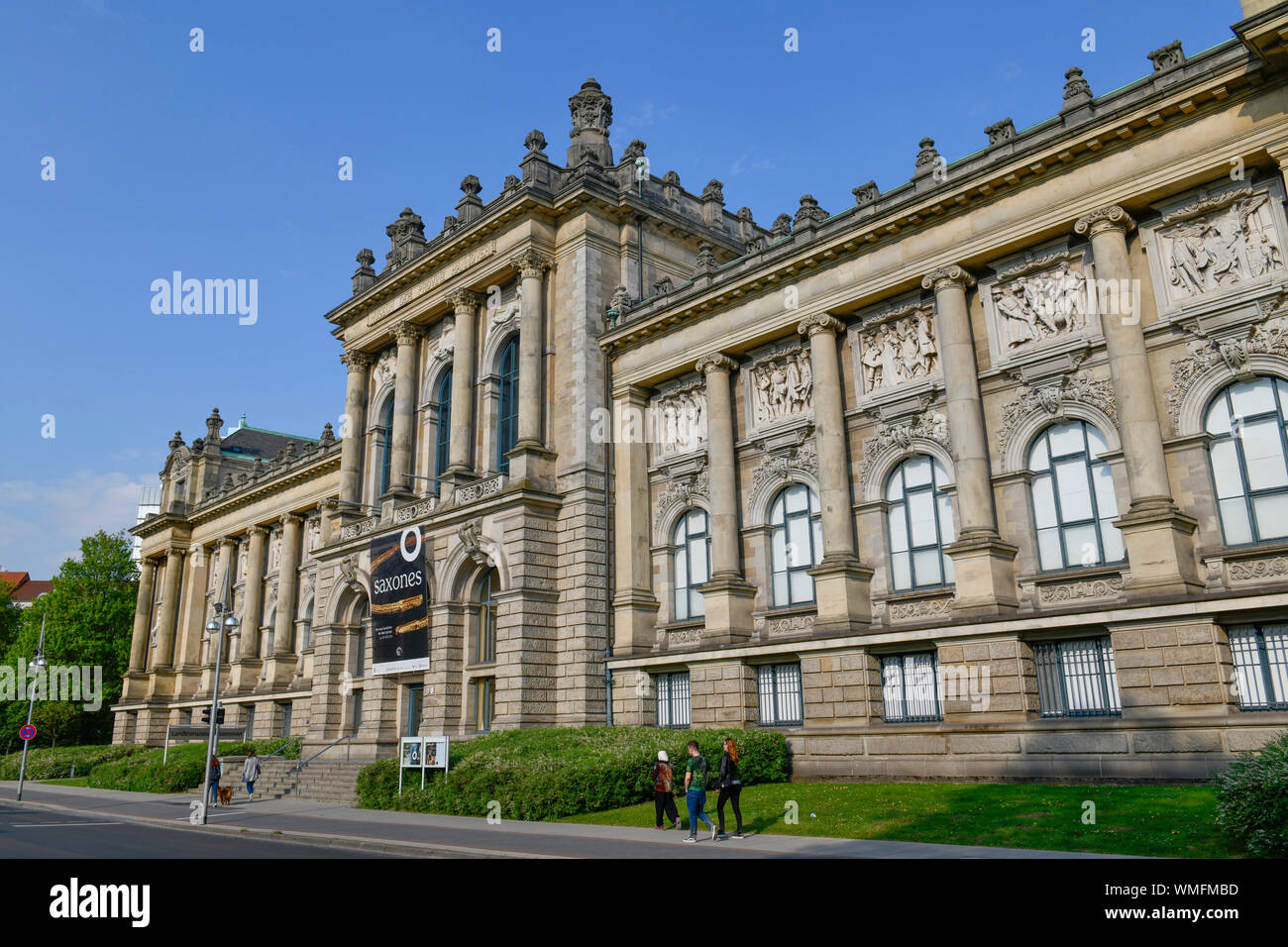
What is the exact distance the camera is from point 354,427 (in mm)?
46375

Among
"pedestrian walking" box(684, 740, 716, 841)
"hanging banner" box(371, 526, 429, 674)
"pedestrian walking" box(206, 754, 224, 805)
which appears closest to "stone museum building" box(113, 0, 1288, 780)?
"hanging banner" box(371, 526, 429, 674)

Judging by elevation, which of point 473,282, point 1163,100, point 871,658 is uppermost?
point 473,282

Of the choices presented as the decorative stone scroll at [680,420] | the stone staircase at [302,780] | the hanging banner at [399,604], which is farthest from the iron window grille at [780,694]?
the hanging banner at [399,604]

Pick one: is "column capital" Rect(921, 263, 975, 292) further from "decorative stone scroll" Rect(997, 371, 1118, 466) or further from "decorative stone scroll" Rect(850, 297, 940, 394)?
"decorative stone scroll" Rect(997, 371, 1118, 466)

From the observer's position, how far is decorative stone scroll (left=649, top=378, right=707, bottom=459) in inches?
1366
